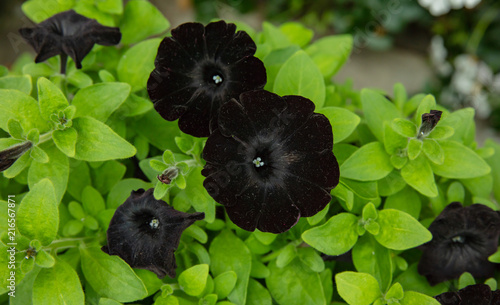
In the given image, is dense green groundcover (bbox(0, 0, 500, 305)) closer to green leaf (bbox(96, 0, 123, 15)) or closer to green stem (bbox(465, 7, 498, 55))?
green leaf (bbox(96, 0, 123, 15))

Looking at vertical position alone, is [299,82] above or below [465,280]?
above

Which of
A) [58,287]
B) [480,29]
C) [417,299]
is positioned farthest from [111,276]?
[480,29]

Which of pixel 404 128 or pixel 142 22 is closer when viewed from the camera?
pixel 404 128

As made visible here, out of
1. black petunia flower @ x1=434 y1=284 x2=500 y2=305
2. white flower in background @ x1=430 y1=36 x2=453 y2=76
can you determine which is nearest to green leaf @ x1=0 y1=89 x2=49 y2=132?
black petunia flower @ x1=434 y1=284 x2=500 y2=305

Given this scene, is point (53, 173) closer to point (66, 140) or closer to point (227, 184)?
point (66, 140)

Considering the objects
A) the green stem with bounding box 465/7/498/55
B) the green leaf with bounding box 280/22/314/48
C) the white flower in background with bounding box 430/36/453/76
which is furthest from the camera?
the white flower in background with bounding box 430/36/453/76

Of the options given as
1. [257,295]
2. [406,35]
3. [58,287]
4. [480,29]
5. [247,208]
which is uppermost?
[247,208]

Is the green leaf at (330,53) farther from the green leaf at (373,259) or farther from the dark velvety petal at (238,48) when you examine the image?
the green leaf at (373,259)
